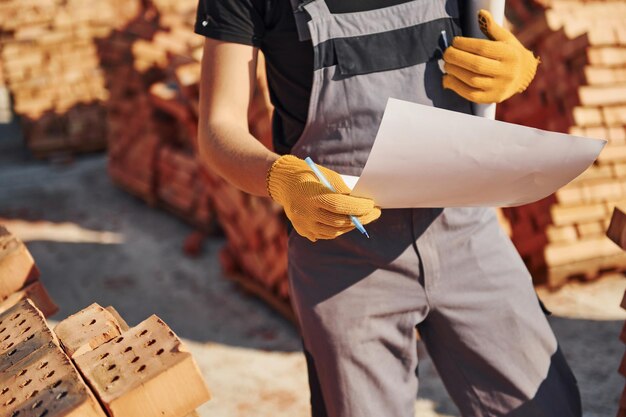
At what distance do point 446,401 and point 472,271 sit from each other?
5.20 ft

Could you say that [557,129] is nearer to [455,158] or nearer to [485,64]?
[485,64]

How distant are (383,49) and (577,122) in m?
2.21

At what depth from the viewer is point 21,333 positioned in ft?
5.95

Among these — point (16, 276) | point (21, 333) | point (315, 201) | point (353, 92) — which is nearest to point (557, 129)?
point (353, 92)

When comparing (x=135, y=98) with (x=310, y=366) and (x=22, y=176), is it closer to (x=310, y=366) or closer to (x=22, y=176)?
(x=22, y=176)

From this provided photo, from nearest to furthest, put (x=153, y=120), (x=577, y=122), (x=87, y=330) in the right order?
(x=87, y=330)
(x=577, y=122)
(x=153, y=120)

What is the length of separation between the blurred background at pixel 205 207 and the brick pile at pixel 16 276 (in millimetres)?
1532

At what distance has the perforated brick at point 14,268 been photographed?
84.5 inches

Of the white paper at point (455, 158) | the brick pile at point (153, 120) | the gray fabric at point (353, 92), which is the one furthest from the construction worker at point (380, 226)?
the brick pile at point (153, 120)

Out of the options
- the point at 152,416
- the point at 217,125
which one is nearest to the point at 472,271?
the point at 217,125

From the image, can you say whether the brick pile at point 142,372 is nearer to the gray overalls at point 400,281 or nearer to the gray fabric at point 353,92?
the gray overalls at point 400,281

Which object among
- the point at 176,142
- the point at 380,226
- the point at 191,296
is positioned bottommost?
the point at 191,296

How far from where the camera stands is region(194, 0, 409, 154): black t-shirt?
1854 mm

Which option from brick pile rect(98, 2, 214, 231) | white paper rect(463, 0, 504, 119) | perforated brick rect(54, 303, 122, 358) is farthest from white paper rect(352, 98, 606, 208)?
brick pile rect(98, 2, 214, 231)
